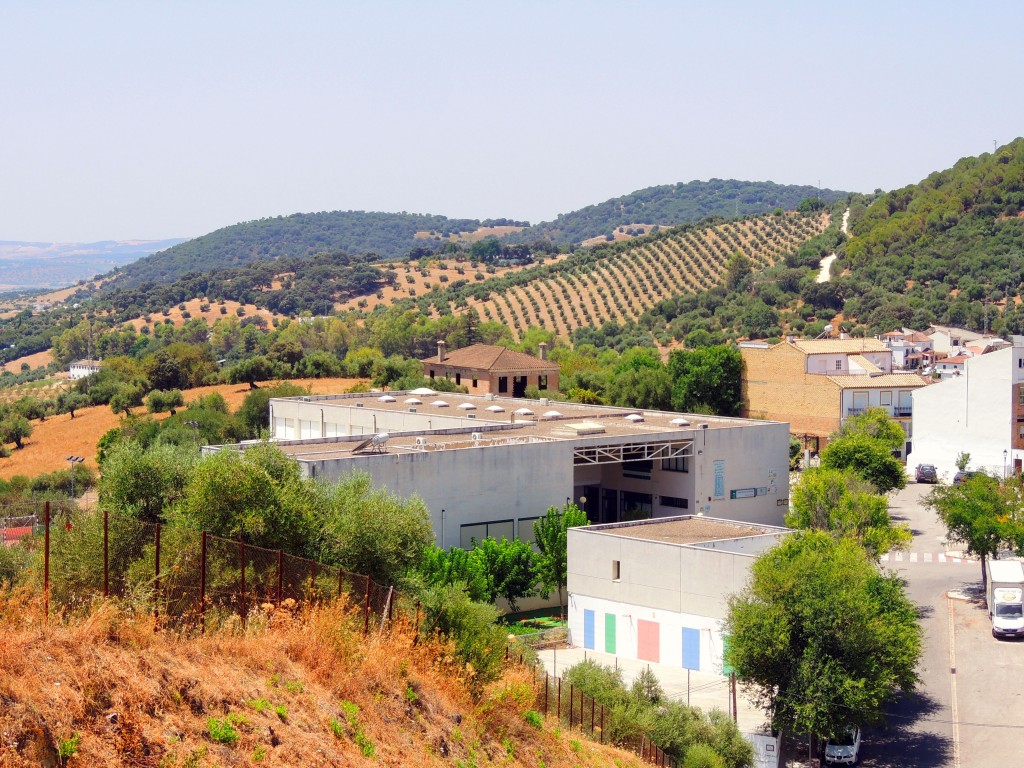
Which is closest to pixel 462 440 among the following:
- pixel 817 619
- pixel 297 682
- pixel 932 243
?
pixel 817 619

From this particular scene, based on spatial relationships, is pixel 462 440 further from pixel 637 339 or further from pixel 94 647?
pixel 637 339

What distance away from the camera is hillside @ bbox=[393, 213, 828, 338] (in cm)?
12650

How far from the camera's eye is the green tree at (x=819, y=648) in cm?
2469

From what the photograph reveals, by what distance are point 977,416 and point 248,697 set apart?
5623cm

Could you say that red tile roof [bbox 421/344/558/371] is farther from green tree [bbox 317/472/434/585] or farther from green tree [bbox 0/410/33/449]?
green tree [bbox 317/472/434/585]

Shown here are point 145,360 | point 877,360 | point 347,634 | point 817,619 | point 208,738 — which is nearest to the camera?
point 208,738

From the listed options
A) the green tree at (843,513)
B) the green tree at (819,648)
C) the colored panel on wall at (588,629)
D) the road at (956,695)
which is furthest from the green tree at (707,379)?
the green tree at (819,648)

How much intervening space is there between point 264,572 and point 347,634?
245 cm

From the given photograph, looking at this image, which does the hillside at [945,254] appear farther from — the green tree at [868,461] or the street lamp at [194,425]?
the street lamp at [194,425]

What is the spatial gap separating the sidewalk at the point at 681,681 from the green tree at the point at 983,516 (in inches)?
487

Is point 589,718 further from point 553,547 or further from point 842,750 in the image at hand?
point 553,547

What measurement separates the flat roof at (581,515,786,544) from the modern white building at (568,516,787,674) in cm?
4

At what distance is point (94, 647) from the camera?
43.5 feet

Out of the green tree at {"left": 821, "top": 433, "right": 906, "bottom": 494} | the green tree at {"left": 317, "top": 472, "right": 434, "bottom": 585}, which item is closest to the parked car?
the green tree at {"left": 317, "top": 472, "right": 434, "bottom": 585}
